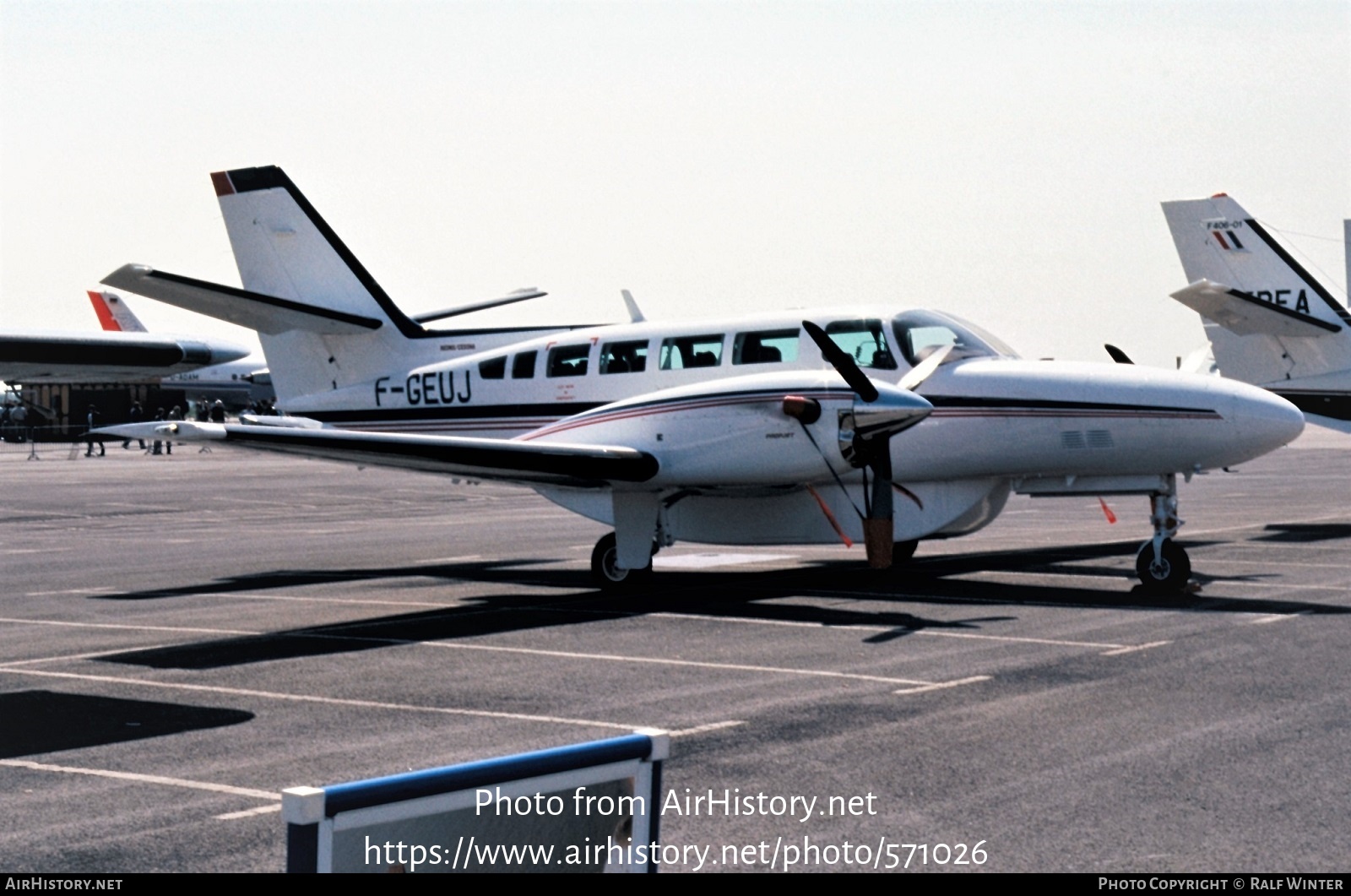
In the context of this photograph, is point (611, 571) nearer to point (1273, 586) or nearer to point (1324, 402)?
point (1273, 586)

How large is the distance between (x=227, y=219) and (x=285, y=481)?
26.0m

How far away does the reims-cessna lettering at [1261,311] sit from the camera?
92.0 feet

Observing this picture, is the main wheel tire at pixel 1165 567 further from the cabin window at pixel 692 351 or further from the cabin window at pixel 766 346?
the cabin window at pixel 692 351

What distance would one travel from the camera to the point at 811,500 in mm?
18000

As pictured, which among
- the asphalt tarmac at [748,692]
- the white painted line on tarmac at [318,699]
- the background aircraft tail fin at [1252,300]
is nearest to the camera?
the asphalt tarmac at [748,692]

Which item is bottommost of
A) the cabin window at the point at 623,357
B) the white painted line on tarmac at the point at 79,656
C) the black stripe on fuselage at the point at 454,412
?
the white painted line on tarmac at the point at 79,656

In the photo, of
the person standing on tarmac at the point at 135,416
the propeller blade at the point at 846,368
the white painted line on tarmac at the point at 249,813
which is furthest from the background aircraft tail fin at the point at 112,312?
the white painted line on tarmac at the point at 249,813

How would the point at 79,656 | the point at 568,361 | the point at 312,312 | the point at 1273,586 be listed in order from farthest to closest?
the point at 312,312, the point at 568,361, the point at 1273,586, the point at 79,656

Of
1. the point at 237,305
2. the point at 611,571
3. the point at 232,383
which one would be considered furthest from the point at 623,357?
the point at 232,383

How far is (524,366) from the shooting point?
816 inches

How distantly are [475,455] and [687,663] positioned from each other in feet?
16.5

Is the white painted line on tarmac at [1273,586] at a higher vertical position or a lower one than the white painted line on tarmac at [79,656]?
lower

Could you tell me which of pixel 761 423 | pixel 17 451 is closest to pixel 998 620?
pixel 761 423

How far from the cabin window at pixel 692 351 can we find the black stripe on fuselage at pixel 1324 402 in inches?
526
